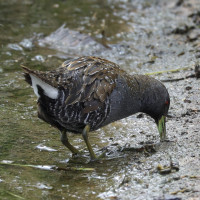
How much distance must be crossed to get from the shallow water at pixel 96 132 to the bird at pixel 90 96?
42 cm

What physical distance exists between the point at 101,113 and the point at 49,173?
1041 millimetres

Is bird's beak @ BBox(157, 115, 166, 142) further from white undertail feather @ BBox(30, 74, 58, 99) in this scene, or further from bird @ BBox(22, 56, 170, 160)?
white undertail feather @ BBox(30, 74, 58, 99)

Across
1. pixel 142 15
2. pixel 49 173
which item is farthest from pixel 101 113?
pixel 142 15

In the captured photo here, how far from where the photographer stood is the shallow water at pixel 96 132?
16.6 feet

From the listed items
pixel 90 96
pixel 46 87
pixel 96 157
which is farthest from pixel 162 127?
pixel 46 87

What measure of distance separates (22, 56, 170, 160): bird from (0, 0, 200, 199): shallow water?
415 mm

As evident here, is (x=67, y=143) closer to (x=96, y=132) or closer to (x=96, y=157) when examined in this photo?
(x=96, y=157)

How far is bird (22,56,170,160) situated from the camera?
554cm

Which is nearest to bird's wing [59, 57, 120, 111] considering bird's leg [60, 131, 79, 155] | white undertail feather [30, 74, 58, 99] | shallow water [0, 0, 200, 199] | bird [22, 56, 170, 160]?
bird [22, 56, 170, 160]

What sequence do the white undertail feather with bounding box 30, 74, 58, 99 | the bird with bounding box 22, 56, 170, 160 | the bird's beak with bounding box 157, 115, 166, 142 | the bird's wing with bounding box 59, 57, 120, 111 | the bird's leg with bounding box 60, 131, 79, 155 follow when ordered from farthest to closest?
1. the bird's beak with bounding box 157, 115, 166, 142
2. the bird's leg with bounding box 60, 131, 79, 155
3. the bird's wing with bounding box 59, 57, 120, 111
4. the bird with bounding box 22, 56, 170, 160
5. the white undertail feather with bounding box 30, 74, 58, 99

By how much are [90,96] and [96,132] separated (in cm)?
132

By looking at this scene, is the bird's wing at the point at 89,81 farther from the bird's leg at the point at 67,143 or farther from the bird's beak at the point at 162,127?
the bird's beak at the point at 162,127

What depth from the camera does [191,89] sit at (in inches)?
306

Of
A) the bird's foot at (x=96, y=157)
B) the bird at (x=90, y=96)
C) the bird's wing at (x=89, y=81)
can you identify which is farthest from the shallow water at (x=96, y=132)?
the bird's wing at (x=89, y=81)
